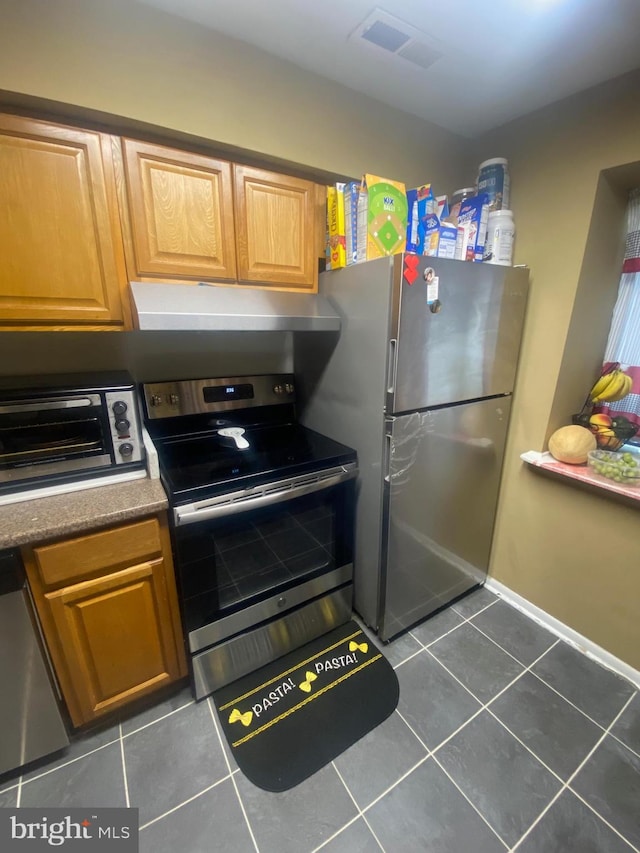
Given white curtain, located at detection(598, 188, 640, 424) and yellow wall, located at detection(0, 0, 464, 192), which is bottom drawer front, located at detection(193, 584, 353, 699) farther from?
yellow wall, located at detection(0, 0, 464, 192)

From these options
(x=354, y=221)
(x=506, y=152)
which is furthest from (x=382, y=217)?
(x=506, y=152)

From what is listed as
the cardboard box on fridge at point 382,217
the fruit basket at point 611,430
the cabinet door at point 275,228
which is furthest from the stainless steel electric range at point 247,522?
the fruit basket at point 611,430

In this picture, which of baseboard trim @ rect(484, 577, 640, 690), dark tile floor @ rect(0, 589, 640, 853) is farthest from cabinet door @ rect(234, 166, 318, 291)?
baseboard trim @ rect(484, 577, 640, 690)

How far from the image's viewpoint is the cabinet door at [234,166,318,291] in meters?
1.33

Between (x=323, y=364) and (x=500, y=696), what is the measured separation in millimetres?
1568

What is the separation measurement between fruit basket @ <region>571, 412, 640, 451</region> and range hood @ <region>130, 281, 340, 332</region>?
4.14 ft

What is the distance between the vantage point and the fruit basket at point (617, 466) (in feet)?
4.64

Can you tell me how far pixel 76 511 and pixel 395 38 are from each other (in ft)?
6.02

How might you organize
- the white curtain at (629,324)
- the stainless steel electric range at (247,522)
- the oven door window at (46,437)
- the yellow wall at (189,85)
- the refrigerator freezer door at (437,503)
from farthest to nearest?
the white curtain at (629,324) → the refrigerator freezer door at (437,503) → the stainless steel electric range at (247,522) → the oven door window at (46,437) → the yellow wall at (189,85)

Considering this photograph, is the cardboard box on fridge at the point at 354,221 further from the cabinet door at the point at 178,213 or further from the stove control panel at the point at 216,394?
the stove control panel at the point at 216,394

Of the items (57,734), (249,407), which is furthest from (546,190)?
(57,734)

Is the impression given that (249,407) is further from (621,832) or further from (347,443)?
(621,832)

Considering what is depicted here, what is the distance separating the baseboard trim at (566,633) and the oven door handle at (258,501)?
47.7 inches

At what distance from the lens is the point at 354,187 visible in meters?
1.35
